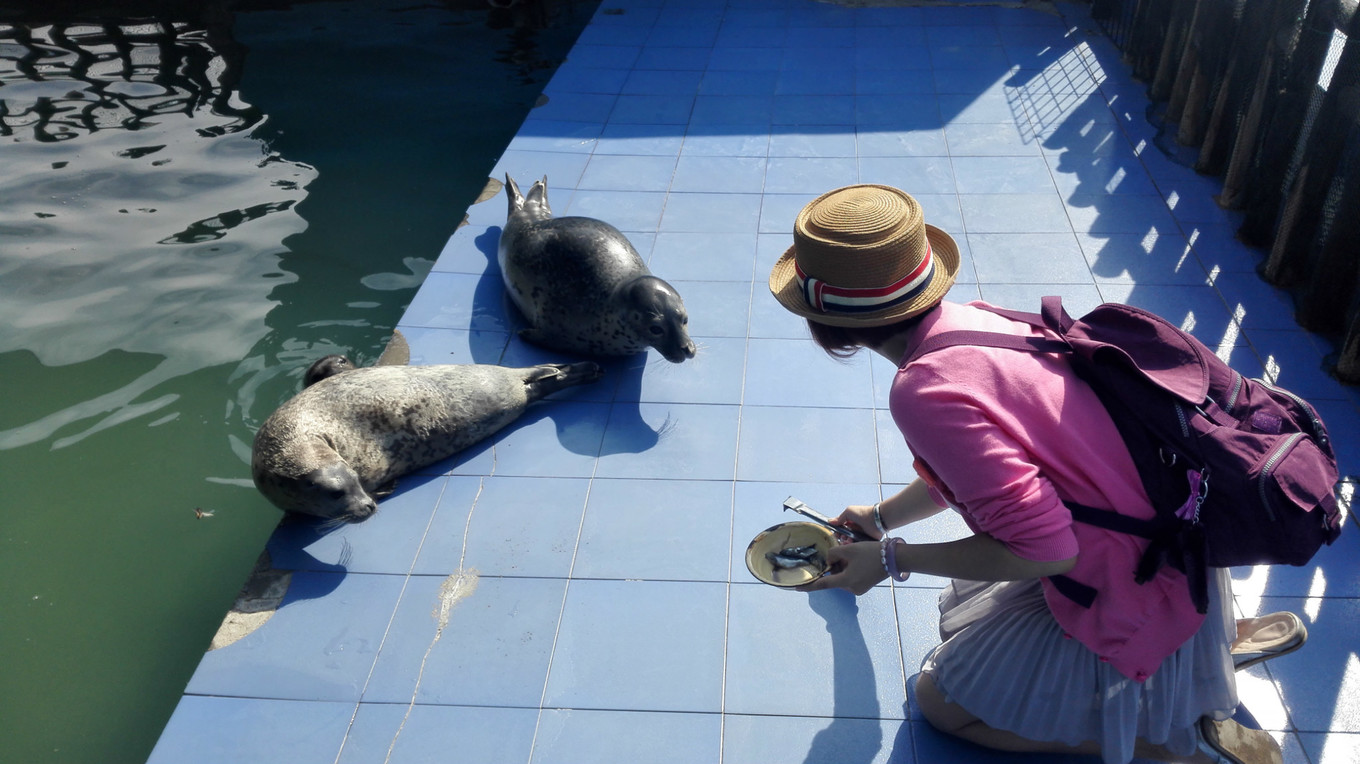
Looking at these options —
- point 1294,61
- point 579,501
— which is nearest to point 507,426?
point 579,501

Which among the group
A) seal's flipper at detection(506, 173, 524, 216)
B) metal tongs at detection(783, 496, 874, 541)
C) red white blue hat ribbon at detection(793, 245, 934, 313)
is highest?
red white blue hat ribbon at detection(793, 245, 934, 313)

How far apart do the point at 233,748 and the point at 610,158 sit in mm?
4444

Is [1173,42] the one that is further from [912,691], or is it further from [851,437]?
[912,691]

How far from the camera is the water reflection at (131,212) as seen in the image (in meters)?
5.51

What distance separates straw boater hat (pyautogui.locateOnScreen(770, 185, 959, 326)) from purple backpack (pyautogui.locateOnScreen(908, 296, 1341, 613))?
0.44ft

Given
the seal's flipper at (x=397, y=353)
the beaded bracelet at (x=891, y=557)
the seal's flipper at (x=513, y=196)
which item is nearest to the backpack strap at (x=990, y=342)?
the beaded bracelet at (x=891, y=557)

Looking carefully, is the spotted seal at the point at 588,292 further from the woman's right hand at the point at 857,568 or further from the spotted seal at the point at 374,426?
the woman's right hand at the point at 857,568

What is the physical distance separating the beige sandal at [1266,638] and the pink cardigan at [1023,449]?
52 cm

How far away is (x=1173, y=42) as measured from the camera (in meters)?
6.20

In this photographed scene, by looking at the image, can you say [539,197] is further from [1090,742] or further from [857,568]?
[1090,742]

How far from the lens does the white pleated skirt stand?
220cm

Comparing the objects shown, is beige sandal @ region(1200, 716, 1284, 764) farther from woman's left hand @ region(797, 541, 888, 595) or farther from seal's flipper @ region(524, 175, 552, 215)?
seal's flipper @ region(524, 175, 552, 215)

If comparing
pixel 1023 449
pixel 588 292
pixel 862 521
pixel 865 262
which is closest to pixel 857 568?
pixel 862 521

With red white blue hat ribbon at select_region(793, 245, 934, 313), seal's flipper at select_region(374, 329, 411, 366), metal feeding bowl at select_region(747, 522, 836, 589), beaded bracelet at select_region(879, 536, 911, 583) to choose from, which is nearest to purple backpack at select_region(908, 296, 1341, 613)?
red white blue hat ribbon at select_region(793, 245, 934, 313)
